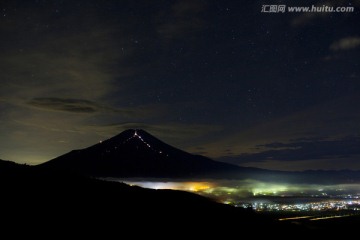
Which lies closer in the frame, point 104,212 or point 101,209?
point 104,212

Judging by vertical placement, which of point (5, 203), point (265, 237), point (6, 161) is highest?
point (6, 161)

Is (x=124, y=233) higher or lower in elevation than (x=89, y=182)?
lower

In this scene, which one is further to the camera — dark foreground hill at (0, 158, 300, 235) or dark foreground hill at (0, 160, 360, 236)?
dark foreground hill at (0, 158, 300, 235)

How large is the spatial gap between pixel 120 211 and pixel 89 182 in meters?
8.34

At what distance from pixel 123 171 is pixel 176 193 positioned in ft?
528

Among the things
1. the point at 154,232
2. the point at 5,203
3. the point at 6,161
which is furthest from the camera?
the point at 6,161

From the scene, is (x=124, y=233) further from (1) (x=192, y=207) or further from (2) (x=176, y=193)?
(2) (x=176, y=193)

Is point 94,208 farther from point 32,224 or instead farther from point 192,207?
point 192,207

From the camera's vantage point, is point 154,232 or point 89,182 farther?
point 89,182

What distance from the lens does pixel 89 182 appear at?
33.4m

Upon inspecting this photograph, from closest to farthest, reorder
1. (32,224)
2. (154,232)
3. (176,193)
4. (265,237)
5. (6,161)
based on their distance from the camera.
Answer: (32,224) → (154,232) → (265,237) → (6,161) → (176,193)

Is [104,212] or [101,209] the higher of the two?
[101,209]

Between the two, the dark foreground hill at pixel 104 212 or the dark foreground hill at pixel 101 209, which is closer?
the dark foreground hill at pixel 104 212

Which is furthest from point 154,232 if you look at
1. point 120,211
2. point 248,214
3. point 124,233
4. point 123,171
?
point 123,171
